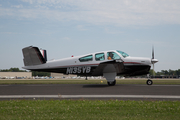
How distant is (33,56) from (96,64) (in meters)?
→ 6.69

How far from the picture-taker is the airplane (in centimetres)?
1538

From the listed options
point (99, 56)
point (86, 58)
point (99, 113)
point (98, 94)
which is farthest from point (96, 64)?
point (99, 113)

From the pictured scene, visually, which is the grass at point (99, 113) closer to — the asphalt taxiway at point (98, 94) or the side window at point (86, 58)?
the asphalt taxiway at point (98, 94)

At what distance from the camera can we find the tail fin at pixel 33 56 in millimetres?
Result: 17656

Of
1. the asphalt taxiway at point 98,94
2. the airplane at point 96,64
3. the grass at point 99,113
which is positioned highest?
the airplane at point 96,64

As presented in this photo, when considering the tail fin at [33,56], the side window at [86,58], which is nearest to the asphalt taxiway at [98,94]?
the side window at [86,58]

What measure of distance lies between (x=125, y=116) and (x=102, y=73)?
11.1 m

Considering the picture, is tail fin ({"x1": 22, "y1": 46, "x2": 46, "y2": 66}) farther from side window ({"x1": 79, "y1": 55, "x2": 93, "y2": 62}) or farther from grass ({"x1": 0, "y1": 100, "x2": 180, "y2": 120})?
grass ({"x1": 0, "y1": 100, "x2": 180, "y2": 120})

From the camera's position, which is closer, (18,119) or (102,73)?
(18,119)

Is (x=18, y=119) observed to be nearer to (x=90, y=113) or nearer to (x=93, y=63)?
(x=90, y=113)

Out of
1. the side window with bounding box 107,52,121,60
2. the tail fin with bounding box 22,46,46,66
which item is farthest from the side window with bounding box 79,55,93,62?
the tail fin with bounding box 22,46,46,66

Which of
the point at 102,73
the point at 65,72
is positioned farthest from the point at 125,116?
the point at 65,72

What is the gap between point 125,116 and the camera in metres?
4.84

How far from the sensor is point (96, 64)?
15922 millimetres
